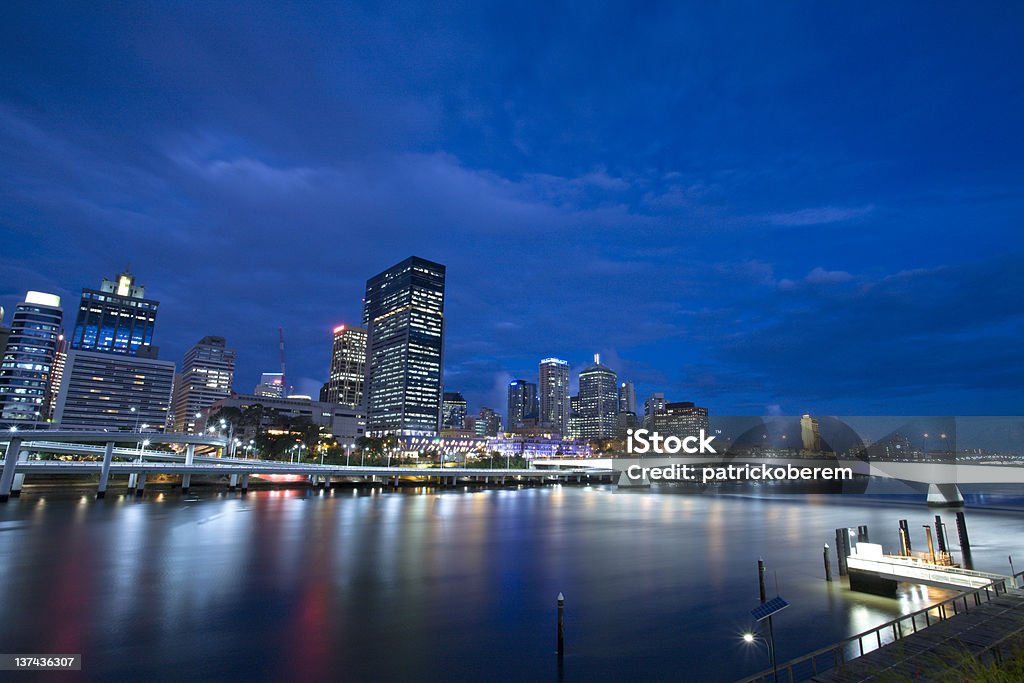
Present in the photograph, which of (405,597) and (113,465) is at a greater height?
(113,465)

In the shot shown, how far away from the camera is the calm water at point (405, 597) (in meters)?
20.9

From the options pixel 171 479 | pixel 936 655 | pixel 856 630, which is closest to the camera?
pixel 936 655

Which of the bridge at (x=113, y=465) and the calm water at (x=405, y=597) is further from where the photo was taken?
the bridge at (x=113, y=465)

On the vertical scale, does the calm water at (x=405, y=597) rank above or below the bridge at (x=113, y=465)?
below

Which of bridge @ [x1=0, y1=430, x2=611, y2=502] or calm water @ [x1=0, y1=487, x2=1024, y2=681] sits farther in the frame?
bridge @ [x1=0, y1=430, x2=611, y2=502]

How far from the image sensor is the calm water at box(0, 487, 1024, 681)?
68.6 feet

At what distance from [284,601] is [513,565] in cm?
1791

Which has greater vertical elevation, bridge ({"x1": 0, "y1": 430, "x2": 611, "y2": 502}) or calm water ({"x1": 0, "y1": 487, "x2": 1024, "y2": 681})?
bridge ({"x1": 0, "y1": 430, "x2": 611, "y2": 502})

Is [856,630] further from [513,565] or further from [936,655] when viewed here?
[513,565]

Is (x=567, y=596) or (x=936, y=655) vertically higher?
(x=936, y=655)

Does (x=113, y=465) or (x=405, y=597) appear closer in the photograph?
(x=405, y=597)

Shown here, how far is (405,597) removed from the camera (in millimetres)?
30375

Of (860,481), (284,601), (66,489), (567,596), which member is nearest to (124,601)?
(284,601)

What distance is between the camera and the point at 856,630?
2386cm
